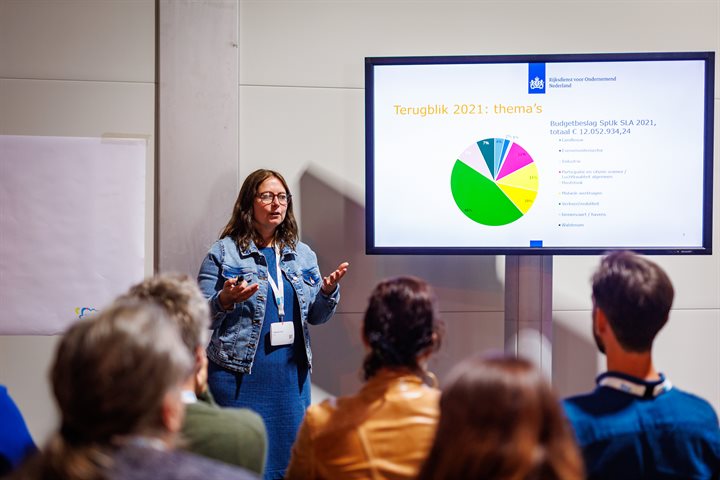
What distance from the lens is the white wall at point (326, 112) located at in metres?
3.49

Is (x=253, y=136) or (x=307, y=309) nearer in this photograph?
(x=307, y=309)

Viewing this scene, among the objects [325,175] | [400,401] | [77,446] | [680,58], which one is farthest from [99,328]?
[680,58]

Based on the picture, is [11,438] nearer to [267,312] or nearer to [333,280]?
[267,312]

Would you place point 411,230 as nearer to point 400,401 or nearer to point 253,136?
point 253,136

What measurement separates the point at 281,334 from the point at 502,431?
79.7 inches

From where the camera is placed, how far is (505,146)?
312 cm

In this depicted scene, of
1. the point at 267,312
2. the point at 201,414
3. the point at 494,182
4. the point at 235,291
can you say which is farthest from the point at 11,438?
the point at 494,182

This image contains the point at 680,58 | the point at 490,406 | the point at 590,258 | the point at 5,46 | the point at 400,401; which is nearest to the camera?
the point at 490,406

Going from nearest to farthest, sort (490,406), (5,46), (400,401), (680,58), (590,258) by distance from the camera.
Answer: (490,406), (400,401), (680,58), (5,46), (590,258)

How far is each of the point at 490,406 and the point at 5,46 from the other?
334 centimetres

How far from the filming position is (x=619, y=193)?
10.1 feet

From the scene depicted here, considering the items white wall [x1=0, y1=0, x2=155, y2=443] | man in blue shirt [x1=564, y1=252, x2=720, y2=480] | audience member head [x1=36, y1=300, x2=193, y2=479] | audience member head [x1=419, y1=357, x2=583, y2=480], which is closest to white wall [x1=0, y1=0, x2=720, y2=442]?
white wall [x1=0, y1=0, x2=155, y2=443]

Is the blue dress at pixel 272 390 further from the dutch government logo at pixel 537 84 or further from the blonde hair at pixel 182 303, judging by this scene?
the dutch government logo at pixel 537 84

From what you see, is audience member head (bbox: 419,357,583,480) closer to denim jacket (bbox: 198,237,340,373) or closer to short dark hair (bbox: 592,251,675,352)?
short dark hair (bbox: 592,251,675,352)
